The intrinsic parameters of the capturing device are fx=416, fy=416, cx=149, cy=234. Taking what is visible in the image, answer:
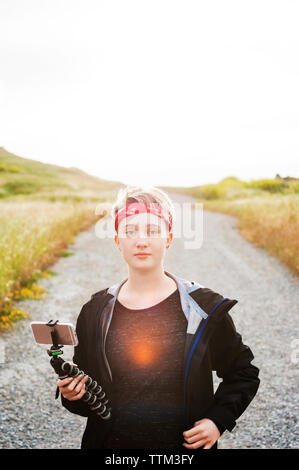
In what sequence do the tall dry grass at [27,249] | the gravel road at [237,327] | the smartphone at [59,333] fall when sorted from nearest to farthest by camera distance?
the smartphone at [59,333], the gravel road at [237,327], the tall dry grass at [27,249]

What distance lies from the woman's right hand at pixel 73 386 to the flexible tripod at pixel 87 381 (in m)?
0.01

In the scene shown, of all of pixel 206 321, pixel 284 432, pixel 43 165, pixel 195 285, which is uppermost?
pixel 43 165

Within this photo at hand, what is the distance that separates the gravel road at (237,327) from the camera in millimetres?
3459

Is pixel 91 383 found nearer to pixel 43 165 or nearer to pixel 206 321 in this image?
pixel 206 321

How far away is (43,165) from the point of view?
5316 centimetres

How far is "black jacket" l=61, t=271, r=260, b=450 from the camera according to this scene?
4.70 feet

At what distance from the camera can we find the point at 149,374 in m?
1.43

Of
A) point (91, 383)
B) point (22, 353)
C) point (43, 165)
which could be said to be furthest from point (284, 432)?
point (43, 165)

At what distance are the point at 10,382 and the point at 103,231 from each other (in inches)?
432

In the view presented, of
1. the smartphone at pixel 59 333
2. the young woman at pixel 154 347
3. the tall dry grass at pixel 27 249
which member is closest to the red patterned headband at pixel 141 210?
the young woman at pixel 154 347

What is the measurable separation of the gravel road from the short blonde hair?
256 cm

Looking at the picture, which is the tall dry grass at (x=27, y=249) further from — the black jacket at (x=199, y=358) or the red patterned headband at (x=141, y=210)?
the red patterned headband at (x=141, y=210)

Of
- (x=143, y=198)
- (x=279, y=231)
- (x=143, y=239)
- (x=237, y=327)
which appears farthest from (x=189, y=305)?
(x=279, y=231)

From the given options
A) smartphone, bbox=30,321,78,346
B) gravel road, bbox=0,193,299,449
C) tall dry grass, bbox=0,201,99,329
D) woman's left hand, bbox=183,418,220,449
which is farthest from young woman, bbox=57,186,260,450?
tall dry grass, bbox=0,201,99,329
